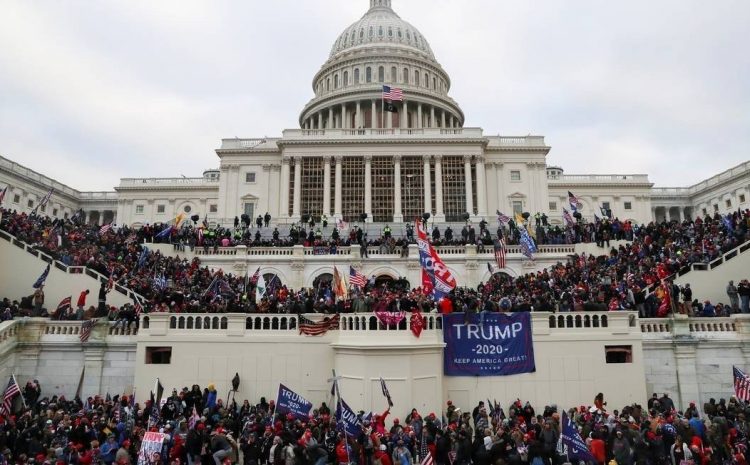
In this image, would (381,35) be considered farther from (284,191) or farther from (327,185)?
(284,191)

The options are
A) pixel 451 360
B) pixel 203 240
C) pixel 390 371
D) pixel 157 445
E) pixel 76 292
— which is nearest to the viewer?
pixel 157 445

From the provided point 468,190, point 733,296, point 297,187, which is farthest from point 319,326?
point 468,190

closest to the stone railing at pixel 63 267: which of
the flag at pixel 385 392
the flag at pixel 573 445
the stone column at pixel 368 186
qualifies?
the flag at pixel 385 392

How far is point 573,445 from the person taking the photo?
42.1ft

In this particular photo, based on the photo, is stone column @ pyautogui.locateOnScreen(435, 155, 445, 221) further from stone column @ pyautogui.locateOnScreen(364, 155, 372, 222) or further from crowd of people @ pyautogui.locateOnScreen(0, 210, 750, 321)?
crowd of people @ pyautogui.locateOnScreen(0, 210, 750, 321)

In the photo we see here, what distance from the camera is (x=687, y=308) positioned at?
71.2 ft

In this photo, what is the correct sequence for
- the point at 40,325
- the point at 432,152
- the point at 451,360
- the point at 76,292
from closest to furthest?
the point at 451,360
the point at 40,325
the point at 76,292
the point at 432,152

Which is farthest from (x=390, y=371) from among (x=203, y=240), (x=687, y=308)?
(x=203, y=240)

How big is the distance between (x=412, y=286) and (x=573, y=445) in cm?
2249

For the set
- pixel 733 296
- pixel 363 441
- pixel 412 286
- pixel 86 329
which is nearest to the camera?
pixel 363 441

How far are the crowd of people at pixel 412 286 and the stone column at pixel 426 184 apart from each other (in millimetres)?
22937

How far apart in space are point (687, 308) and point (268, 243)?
2578cm

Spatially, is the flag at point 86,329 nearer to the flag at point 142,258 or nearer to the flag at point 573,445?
the flag at point 142,258

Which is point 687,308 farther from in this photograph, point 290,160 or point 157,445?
point 290,160
